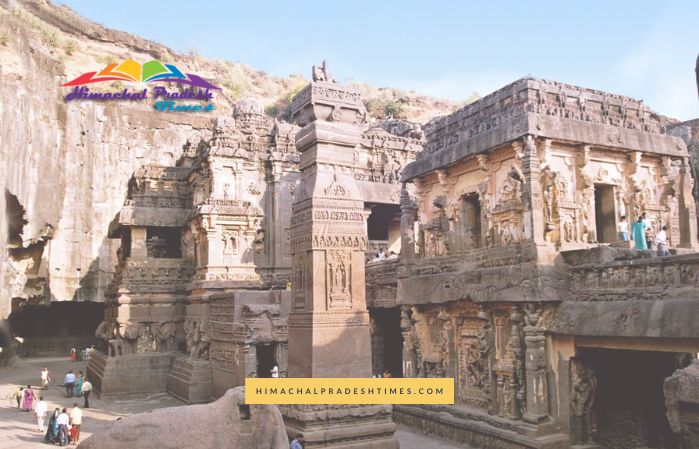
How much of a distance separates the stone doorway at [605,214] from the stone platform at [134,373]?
15.0m

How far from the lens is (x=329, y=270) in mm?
7953

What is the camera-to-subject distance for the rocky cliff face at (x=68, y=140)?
22391mm

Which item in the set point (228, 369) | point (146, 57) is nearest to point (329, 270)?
point (228, 369)

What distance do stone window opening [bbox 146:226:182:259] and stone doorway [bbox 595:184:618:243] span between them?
16.9 metres

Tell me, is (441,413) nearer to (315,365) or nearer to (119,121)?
(315,365)

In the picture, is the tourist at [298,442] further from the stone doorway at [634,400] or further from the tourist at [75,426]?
the tourist at [75,426]

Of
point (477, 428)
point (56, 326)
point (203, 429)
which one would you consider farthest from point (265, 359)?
point (56, 326)

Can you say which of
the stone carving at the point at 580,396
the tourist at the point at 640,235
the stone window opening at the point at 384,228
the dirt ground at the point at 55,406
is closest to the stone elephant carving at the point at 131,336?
the dirt ground at the point at 55,406

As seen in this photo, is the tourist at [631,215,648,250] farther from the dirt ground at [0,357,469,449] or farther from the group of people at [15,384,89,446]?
the group of people at [15,384,89,446]

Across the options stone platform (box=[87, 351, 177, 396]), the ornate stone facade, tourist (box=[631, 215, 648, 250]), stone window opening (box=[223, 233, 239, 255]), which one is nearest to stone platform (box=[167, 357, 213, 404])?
stone platform (box=[87, 351, 177, 396])

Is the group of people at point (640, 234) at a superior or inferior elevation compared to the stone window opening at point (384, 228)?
inferior

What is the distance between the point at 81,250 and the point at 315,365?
29668 millimetres

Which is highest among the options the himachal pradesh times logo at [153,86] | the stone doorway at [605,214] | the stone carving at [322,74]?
the himachal pradesh times logo at [153,86]

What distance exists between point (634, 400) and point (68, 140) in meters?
31.6
